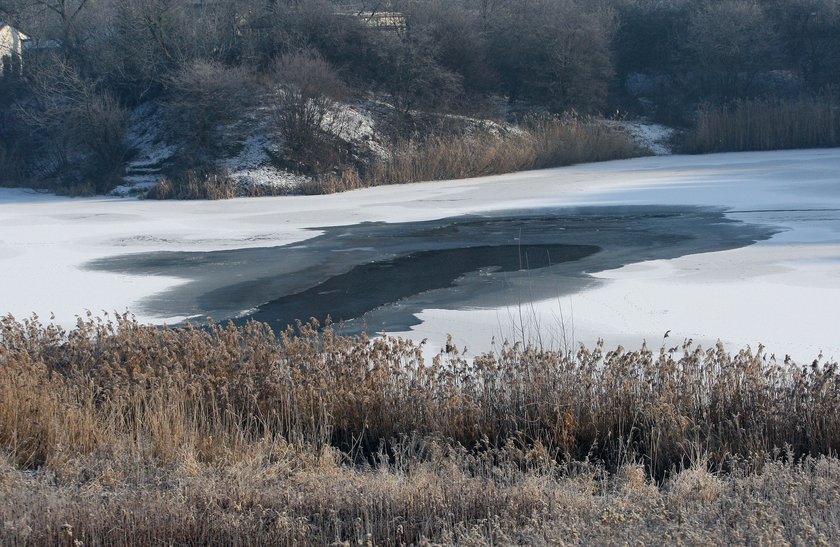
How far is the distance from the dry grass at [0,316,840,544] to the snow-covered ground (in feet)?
5.74

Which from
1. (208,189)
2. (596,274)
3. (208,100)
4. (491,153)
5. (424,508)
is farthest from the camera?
(208,100)

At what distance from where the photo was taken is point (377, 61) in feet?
112

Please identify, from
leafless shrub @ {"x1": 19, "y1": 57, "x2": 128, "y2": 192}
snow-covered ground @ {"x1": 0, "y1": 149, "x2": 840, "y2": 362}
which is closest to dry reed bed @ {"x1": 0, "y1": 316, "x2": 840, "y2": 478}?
snow-covered ground @ {"x1": 0, "y1": 149, "x2": 840, "y2": 362}

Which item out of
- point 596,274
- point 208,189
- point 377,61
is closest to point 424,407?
point 596,274

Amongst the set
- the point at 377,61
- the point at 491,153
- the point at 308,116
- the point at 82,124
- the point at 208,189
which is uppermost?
the point at 377,61

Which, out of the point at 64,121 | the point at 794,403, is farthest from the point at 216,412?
the point at 64,121

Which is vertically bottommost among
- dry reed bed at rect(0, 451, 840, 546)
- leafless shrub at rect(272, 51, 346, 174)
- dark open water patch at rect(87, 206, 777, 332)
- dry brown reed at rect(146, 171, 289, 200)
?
dry reed bed at rect(0, 451, 840, 546)

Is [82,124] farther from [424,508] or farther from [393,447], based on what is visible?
[424,508]

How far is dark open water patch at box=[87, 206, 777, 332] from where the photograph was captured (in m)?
12.3

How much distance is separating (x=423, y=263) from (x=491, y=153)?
47.4 feet

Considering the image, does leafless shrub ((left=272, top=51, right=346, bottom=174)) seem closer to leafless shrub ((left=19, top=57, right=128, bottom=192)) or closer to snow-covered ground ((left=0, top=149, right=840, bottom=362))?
snow-covered ground ((left=0, top=149, right=840, bottom=362))

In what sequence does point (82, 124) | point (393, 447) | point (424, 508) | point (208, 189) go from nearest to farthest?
point (424, 508)
point (393, 447)
point (208, 189)
point (82, 124)

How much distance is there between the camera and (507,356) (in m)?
7.84

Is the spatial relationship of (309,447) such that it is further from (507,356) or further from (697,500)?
(697,500)
